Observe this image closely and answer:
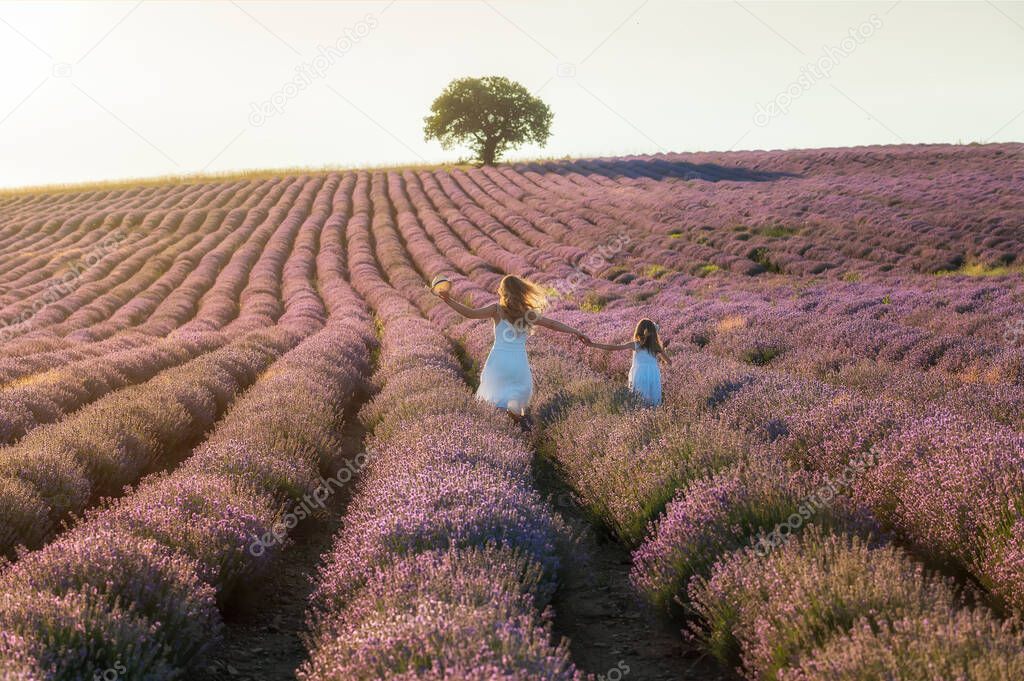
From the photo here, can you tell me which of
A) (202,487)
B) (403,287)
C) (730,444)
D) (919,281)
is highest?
(919,281)

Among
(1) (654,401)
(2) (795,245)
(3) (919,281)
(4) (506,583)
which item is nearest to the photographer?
(4) (506,583)

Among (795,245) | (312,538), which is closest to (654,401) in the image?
(312,538)

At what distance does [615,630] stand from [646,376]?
3780mm

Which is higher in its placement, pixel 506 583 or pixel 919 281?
pixel 919 281

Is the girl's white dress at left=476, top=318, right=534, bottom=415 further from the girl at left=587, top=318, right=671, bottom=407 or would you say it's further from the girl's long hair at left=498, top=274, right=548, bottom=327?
the girl at left=587, top=318, right=671, bottom=407

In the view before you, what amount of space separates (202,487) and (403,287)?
632 inches

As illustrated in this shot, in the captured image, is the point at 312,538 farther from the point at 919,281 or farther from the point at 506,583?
the point at 919,281

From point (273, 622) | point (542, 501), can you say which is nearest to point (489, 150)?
point (542, 501)

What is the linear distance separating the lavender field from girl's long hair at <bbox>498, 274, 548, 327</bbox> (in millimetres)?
819

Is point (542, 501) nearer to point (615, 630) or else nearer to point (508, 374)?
point (615, 630)

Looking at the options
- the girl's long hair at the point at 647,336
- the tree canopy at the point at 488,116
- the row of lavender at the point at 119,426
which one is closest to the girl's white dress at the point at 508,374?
the girl's long hair at the point at 647,336

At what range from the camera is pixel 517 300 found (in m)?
7.22

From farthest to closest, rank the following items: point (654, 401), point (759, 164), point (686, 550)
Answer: point (759, 164), point (654, 401), point (686, 550)

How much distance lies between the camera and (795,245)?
63.0 feet
